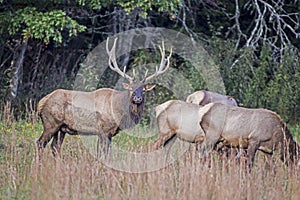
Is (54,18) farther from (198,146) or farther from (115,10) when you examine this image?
(198,146)

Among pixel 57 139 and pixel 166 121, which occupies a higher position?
pixel 166 121

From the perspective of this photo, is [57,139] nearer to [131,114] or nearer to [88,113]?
[88,113]

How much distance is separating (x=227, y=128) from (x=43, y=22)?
15.5 feet

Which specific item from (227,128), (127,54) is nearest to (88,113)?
(227,128)

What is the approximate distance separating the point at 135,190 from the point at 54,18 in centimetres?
687

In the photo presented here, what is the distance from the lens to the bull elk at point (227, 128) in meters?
9.25

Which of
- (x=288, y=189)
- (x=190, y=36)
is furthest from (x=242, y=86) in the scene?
(x=288, y=189)

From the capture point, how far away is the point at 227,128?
9523 mm

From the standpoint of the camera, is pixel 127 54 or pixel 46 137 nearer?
pixel 46 137

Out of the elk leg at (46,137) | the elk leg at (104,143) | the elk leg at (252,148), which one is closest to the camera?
the elk leg at (252,148)

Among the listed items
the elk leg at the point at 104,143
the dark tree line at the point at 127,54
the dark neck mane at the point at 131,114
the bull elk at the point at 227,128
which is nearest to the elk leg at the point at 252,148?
the bull elk at the point at 227,128

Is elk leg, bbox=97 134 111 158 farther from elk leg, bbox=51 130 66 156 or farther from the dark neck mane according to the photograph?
elk leg, bbox=51 130 66 156

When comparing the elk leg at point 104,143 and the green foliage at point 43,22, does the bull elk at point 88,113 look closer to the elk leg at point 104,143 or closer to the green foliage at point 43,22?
the elk leg at point 104,143

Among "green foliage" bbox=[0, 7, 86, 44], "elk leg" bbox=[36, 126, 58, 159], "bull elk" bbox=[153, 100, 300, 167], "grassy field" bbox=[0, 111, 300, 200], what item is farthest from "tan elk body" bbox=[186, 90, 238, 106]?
"grassy field" bbox=[0, 111, 300, 200]
